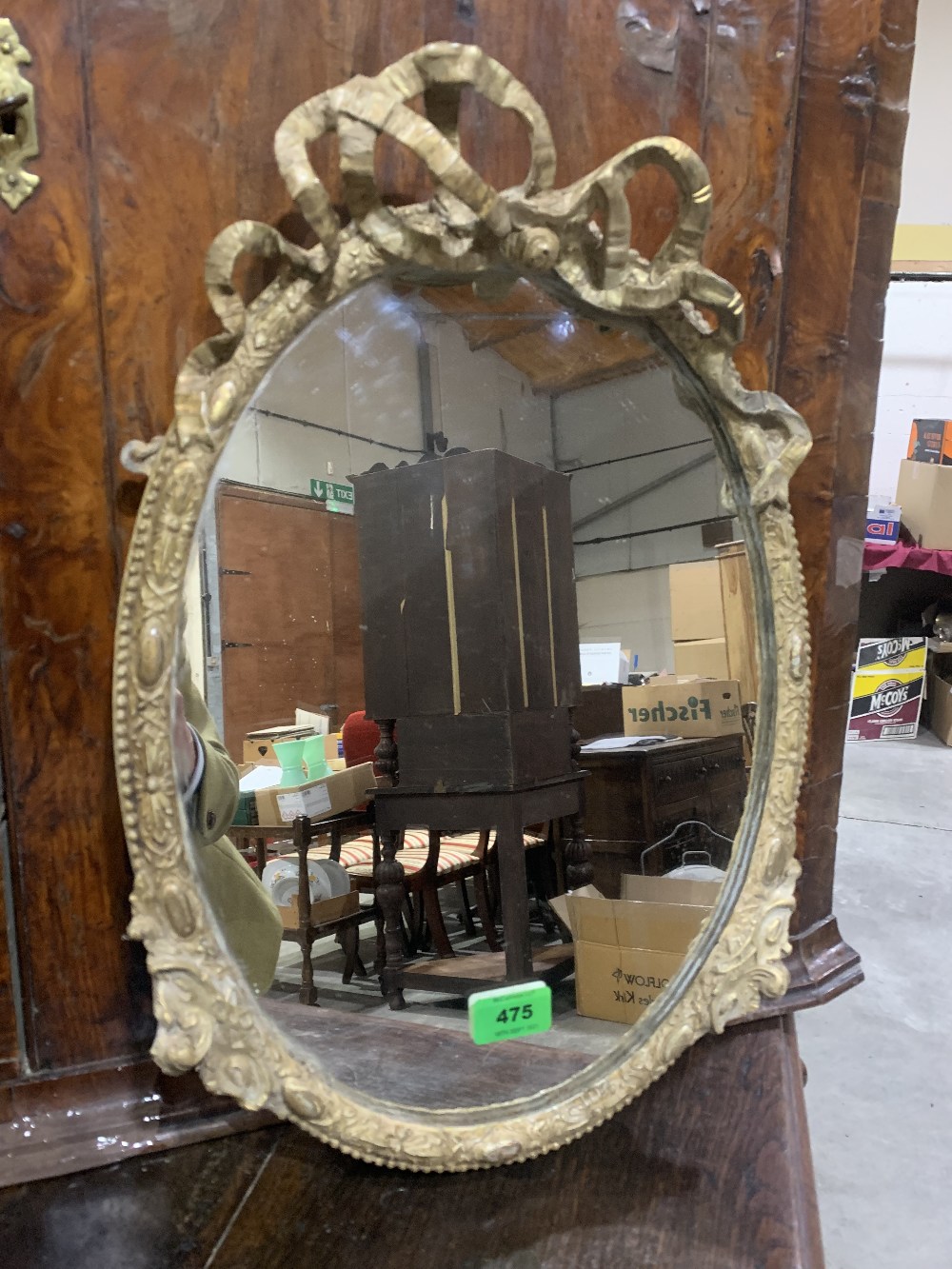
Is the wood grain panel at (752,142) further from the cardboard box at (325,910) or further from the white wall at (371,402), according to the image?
the cardboard box at (325,910)

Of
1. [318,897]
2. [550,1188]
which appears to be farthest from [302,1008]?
[550,1188]

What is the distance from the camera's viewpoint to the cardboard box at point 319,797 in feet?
1.98

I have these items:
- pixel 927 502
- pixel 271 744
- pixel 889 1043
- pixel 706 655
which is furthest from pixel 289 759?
pixel 927 502

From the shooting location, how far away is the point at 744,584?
2.29ft

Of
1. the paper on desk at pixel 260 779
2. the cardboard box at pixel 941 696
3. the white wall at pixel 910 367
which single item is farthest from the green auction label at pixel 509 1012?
the white wall at pixel 910 367

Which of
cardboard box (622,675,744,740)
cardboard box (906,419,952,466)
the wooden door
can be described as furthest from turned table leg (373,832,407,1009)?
cardboard box (906,419,952,466)

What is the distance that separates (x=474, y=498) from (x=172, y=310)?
25cm

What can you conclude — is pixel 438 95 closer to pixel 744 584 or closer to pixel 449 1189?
pixel 744 584

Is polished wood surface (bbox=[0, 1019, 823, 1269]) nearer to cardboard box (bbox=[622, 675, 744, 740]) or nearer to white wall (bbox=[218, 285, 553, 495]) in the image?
cardboard box (bbox=[622, 675, 744, 740])

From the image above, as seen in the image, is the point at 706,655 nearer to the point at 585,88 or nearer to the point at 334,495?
the point at 334,495

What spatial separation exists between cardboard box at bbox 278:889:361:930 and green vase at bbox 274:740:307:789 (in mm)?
85

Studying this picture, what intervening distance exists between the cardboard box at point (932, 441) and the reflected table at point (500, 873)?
226 centimetres

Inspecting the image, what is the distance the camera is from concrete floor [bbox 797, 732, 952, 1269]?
1039 millimetres

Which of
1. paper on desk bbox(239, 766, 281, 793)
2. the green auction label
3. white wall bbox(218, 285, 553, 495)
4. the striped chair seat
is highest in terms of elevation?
white wall bbox(218, 285, 553, 495)
